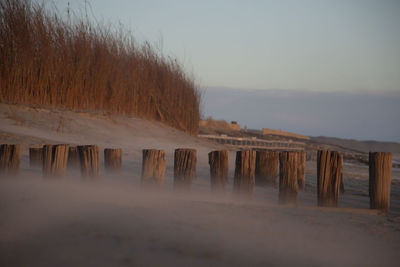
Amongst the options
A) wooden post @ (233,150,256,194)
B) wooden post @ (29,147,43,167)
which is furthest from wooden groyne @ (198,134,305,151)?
wooden post @ (233,150,256,194)

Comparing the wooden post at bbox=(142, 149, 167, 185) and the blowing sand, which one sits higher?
the wooden post at bbox=(142, 149, 167, 185)

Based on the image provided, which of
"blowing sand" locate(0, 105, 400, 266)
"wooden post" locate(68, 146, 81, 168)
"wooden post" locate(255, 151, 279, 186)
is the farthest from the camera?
"wooden post" locate(68, 146, 81, 168)

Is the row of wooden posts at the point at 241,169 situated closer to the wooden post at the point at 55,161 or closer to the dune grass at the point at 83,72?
Answer: the wooden post at the point at 55,161

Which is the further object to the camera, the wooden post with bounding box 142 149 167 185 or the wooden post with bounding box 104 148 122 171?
the wooden post with bounding box 104 148 122 171

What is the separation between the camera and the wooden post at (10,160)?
3885 millimetres

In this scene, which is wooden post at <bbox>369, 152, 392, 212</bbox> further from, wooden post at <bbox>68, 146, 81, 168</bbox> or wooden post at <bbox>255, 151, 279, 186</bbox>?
wooden post at <bbox>68, 146, 81, 168</bbox>

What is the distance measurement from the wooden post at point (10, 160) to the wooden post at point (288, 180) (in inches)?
108

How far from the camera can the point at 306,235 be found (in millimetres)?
2602

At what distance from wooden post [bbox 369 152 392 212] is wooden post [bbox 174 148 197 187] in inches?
66.9

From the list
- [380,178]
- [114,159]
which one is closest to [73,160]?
[114,159]

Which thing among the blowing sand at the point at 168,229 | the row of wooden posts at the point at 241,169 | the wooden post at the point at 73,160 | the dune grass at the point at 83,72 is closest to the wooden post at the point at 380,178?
the row of wooden posts at the point at 241,169

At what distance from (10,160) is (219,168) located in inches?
86.2

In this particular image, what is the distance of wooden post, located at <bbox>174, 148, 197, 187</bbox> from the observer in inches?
150

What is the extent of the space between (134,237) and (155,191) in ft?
4.46
